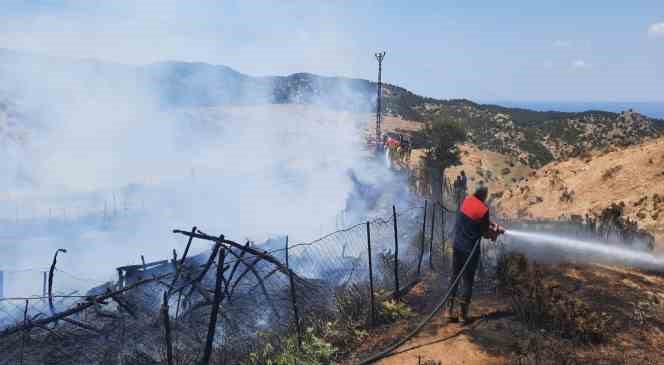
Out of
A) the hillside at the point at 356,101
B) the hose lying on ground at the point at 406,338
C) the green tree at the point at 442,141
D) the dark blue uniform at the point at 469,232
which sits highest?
the hillside at the point at 356,101

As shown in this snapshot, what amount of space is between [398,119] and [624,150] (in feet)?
119

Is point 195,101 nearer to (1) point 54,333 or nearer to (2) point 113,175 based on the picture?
(2) point 113,175

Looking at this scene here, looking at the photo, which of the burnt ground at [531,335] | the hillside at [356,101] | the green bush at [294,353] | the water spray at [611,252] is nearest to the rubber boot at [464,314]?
the burnt ground at [531,335]

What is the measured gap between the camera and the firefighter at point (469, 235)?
646 centimetres

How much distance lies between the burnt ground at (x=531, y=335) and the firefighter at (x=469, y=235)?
12.1 inches

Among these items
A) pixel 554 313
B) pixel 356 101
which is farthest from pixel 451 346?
pixel 356 101

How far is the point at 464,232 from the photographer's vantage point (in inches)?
258

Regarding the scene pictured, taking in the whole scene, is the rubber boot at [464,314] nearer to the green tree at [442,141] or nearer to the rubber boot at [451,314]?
the rubber boot at [451,314]

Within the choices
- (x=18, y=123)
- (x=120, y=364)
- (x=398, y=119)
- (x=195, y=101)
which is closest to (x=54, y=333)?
(x=120, y=364)

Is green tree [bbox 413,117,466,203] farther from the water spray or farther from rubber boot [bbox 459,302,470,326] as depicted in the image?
rubber boot [bbox 459,302,470,326]

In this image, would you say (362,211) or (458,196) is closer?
(458,196)

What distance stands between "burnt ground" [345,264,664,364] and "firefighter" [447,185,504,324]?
0.31m

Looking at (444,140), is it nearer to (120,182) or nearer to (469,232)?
(120,182)

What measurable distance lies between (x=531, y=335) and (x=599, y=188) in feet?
72.1
